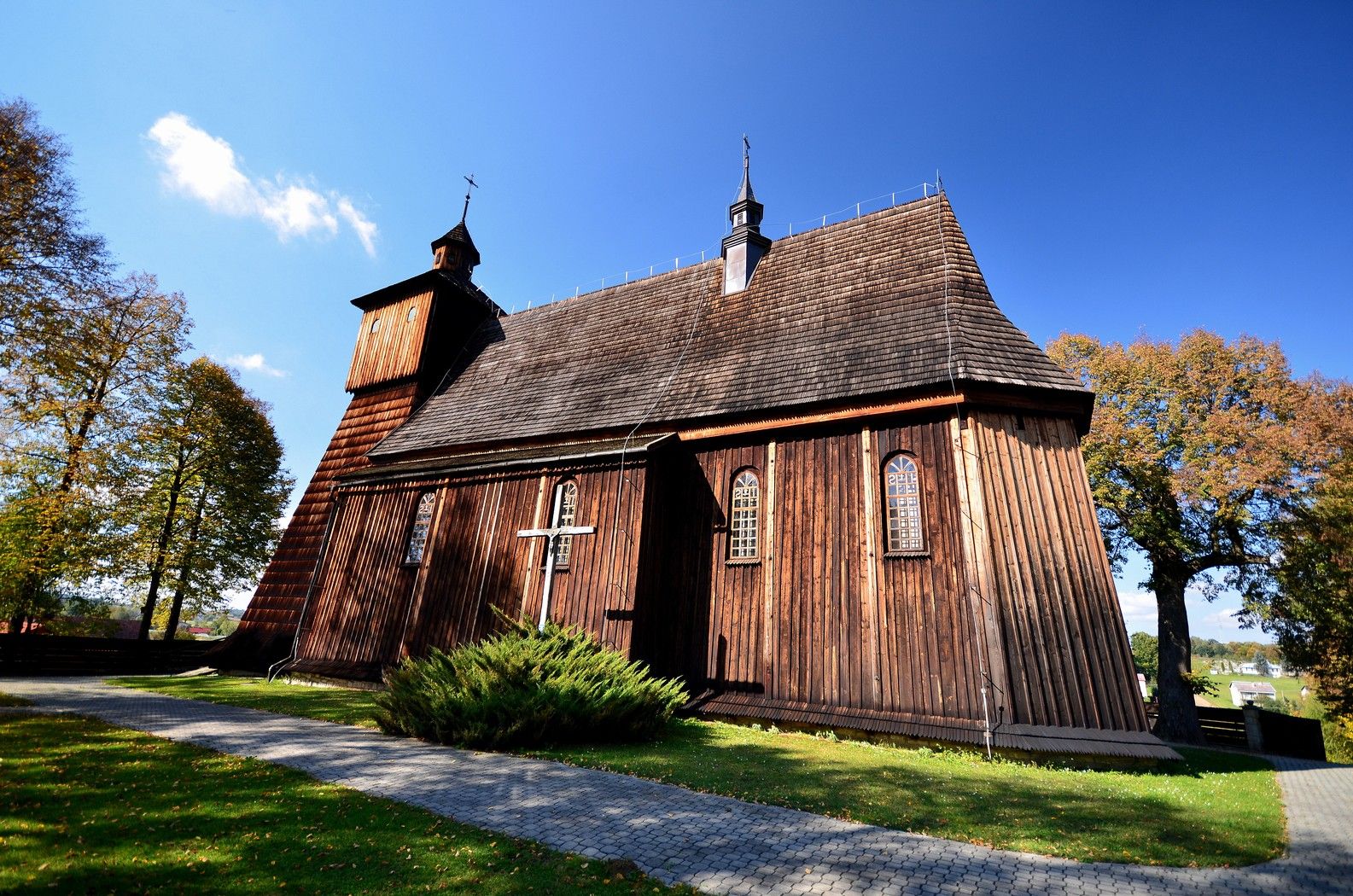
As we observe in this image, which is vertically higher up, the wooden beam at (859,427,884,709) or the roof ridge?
the roof ridge

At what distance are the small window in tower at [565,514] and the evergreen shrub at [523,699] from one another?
3.20 meters

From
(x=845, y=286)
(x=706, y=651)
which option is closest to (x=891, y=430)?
(x=845, y=286)

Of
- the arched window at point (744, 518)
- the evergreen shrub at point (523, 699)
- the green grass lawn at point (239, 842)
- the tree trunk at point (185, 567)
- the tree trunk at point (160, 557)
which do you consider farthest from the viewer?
the tree trunk at point (185, 567)

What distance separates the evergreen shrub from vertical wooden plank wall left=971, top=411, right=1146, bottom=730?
5.57m

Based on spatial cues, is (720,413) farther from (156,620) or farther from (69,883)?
(156,620)

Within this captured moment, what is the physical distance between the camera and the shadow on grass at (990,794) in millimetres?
5309

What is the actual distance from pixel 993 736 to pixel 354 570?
15382mm

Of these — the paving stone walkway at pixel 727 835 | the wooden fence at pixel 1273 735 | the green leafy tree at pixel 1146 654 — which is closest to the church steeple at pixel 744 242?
the paving stone walkway at pixel 727 835

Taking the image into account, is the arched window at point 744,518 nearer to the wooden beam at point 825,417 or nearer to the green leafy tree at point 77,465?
the wooden beam at point 825,417

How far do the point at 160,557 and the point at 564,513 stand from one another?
20737 millimetres

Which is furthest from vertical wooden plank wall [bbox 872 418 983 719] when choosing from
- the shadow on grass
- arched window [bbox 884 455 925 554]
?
the shadow on grass

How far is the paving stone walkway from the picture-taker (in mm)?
4359

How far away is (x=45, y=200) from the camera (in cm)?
1211

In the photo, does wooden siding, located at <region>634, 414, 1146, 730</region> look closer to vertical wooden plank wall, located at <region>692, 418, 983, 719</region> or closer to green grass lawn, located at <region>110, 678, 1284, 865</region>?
vertical wooden plank wall, located at <region>692, 418, 983, 719</region>
